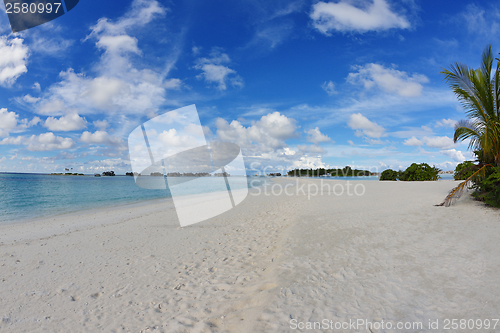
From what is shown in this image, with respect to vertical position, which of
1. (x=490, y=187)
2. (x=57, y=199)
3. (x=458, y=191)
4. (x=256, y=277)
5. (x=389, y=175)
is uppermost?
(x=389, y=175)

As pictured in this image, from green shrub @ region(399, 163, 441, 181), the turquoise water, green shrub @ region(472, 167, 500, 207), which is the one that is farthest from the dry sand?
green shrub @ region(399, 163, 441, 181)

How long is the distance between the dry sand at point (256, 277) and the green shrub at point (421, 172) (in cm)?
3009

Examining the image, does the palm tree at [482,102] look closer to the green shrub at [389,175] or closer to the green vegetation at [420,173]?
the green vegetation at [420,173]

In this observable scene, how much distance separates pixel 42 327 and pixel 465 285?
6.81m

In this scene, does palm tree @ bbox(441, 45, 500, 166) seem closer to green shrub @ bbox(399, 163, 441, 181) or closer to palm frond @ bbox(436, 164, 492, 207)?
palm frond @ bbox(436, 164, 492, 207)

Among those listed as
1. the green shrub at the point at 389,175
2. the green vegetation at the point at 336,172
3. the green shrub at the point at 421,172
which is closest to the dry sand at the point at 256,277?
the green shrub at the point at 421,172

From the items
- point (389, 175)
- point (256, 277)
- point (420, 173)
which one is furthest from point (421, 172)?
point (256, 277)

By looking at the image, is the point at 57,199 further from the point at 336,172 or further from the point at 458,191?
the point at 336,172

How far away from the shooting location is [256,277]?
16.3 ft

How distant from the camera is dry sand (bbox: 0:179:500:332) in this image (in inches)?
136

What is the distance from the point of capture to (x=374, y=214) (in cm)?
1015

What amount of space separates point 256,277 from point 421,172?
38556mm

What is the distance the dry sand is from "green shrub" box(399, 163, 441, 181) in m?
30.1

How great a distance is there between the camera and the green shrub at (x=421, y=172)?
3359 cm
